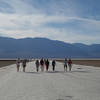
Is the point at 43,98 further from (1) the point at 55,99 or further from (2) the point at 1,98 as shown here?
(2) the point at 1,98

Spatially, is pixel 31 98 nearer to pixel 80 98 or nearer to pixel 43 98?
pixel 43 98

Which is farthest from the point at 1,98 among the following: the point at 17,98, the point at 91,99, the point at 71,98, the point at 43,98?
the point at 91,99

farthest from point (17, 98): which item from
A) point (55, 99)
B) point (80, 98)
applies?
point (80, 98)

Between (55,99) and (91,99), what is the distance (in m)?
1.45

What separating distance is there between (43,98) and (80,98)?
1.53 m

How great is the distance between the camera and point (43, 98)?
35.8 ft

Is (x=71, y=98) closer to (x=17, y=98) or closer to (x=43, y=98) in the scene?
(x=43, y=98)

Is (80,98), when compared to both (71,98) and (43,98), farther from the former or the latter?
(43,98)

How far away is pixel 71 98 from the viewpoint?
10.9 metres

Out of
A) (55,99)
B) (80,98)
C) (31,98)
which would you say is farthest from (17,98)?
(80,98)

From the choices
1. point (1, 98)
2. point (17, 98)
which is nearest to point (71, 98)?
point (17, 98)

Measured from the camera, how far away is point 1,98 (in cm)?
1090

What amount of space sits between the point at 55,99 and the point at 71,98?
72 cm

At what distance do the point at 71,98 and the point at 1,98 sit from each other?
2.91 metres
